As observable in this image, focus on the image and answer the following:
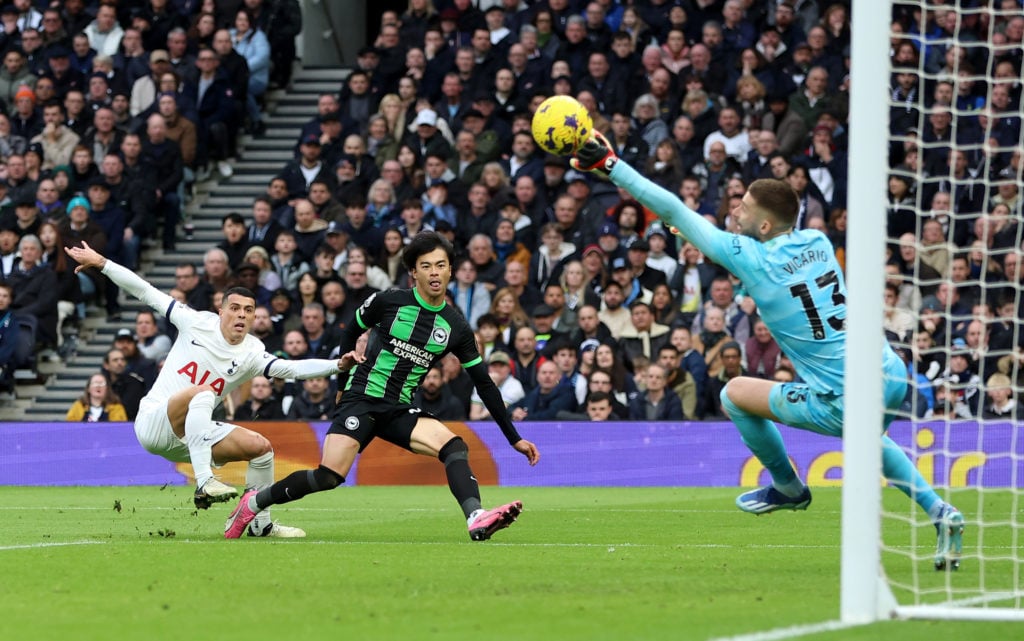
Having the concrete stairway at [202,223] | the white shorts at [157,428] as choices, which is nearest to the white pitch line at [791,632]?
the white shorts at [157,428]

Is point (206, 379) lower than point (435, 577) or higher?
higher

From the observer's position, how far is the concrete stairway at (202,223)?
66.9ft

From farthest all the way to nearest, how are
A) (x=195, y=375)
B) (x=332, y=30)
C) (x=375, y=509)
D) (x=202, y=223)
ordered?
1. (x=332, y=30)
2. (x=202, y=223)
3. (x=375, y=509)
4. (x=195, y=375)

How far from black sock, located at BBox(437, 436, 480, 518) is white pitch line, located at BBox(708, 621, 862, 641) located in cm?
408

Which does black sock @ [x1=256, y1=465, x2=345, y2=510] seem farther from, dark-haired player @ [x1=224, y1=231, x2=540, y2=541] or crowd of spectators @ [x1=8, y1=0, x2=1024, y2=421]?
crowd of spectators @ [x1=8, y1=0, x2=1024, y2=421]

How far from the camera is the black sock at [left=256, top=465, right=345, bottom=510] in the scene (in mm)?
9891

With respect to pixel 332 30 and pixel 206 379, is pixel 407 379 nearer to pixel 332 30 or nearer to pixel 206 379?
pixel 206 379

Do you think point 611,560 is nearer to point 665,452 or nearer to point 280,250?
point 665,452

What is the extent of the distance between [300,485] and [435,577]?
7.94 ft

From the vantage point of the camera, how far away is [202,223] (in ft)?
76.3

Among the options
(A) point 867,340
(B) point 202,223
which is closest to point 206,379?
(A) point 867,340

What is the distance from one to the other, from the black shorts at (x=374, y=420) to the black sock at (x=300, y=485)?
0.28 metres

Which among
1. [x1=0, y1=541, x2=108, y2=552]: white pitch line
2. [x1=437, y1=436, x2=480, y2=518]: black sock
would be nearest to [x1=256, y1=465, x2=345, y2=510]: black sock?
[x1=437, y1=436, x2=480, y2=518]: black sock

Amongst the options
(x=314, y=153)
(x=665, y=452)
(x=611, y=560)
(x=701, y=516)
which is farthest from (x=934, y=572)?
(x=314, y=153)
